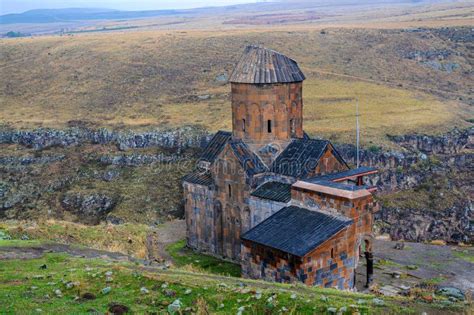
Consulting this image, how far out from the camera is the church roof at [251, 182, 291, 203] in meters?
19.4

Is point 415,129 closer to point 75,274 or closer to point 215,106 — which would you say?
point 215,106

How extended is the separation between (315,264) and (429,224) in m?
15.0

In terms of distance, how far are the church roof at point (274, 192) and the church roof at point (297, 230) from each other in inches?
24.8

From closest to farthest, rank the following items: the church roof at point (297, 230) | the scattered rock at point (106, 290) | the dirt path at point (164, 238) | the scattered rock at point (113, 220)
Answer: the scattered rock at point (106, 290), the church roof at point (297, 230), the dirt path at point (164, 238), the scattered rock at point (113, 220)

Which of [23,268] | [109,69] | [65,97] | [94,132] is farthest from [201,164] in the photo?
[109,69]

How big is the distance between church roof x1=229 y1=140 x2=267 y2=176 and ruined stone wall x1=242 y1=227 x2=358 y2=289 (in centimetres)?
379

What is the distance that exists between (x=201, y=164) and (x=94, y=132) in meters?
19.4

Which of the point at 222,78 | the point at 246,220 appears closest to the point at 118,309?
the point at 246,220

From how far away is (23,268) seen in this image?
13.7 metres

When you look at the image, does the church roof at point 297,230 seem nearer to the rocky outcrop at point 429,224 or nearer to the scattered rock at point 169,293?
the scattered rock at point 169,293

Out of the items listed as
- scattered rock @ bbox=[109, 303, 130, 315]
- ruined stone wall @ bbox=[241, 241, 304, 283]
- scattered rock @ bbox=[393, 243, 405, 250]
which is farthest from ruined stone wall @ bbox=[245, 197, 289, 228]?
scattered rock @ bbox=[109, 303, 130, 315]

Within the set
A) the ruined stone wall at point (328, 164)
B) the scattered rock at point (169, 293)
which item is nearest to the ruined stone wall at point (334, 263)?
the ruined stone wall at point (328, 164)

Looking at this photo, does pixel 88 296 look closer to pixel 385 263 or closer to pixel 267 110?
pixel 267 110

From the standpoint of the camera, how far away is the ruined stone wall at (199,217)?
2294cm
